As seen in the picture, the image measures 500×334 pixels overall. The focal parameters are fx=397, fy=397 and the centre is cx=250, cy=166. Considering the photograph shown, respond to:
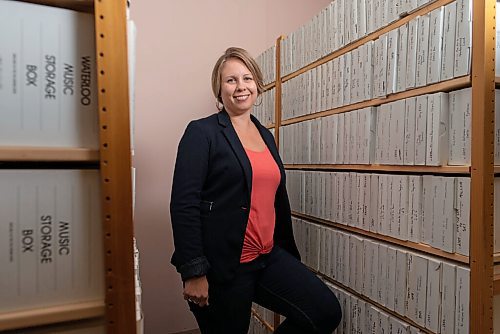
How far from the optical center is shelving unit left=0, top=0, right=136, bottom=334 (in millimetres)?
736

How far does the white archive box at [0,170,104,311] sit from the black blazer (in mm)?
492

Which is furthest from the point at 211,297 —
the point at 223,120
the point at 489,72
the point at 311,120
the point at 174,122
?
the point at 174,122

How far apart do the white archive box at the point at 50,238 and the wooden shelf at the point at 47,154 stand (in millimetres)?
28

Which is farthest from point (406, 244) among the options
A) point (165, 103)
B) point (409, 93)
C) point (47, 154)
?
point (165, 103)

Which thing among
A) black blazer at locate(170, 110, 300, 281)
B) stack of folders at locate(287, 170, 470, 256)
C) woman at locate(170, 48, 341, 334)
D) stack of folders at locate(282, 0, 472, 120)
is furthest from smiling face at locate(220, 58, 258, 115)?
stack of folders at locate(287, 170, 470, 256)

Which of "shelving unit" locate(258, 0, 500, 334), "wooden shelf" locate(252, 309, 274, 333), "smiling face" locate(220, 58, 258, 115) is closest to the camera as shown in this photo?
"shelving unit" locate(258, 0, 500, 334)

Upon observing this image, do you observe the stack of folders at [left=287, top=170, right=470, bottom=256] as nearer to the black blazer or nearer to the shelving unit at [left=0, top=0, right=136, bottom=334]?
the black blazer

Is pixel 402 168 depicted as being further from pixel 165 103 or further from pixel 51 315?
pixel 165 103

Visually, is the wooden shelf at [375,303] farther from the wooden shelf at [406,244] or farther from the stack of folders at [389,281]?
the wooden shelf at [406,244]

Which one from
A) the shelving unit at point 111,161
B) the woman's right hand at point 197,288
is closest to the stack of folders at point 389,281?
the woman's right hand at point 197,288

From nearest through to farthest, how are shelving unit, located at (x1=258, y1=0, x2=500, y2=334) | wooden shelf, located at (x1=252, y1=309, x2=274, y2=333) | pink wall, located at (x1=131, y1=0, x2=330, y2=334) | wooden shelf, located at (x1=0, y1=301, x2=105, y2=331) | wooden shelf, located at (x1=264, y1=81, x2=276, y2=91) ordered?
1. wooden shelf, located at (x1=0, y1=301, x2=105, y2=331)
2. shelving unit, located at (x1=258, y1=0, x2=500, y2=334)
3. wooden shelf, located at (x1=252, y1=309, x2=274, y2=333)
4. wooden shelf, located at (x1=264, y1=81, x2=276, y2=91)
5. pink wall, located at (x1=131, y1=0, x2=330, y2=334)

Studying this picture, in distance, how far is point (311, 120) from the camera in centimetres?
172

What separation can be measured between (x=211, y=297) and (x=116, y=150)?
73cm

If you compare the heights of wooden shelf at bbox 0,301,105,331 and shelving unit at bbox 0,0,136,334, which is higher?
shelving unit at bbox 0,0,136,334
